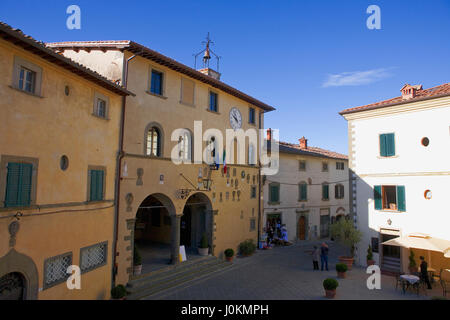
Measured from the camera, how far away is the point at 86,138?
11367 mm

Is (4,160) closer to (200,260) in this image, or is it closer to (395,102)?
(200,260)

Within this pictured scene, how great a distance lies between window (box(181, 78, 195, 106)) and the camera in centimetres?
1711

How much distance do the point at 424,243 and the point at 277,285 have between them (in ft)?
23.8

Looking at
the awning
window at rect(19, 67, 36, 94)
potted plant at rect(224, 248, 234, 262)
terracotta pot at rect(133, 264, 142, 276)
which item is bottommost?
potted plant at rect(224, 248, 234, 262)

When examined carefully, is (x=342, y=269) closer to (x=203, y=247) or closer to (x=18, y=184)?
(x=203, y=247)

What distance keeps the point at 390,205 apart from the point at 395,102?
583cm

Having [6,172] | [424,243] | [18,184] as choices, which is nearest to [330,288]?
[424,243]

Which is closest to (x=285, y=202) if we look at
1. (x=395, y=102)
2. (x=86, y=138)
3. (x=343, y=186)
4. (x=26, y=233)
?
(x=343, y=186)

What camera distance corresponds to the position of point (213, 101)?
19766 millimetres

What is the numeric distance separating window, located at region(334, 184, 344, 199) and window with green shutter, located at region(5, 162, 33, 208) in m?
30.0

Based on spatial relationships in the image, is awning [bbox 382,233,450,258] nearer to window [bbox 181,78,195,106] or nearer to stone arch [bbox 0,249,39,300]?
window [bbox 181,78,195,106]

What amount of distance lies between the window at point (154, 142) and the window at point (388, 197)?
12.7 metres

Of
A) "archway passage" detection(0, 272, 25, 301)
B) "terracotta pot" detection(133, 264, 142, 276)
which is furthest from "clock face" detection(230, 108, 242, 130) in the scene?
"archway passage" detection(0, 272, 25, 301)

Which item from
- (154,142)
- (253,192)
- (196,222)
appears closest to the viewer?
(154,142)
